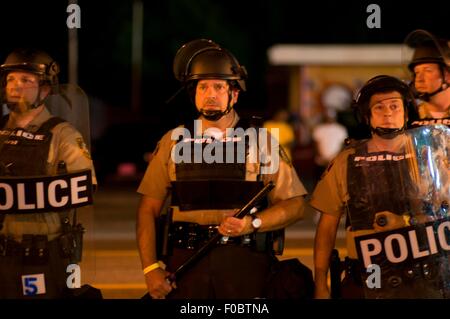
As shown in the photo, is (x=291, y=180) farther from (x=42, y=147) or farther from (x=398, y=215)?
(x=42, y=147)

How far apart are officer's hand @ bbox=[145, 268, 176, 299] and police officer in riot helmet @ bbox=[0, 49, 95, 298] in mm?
497

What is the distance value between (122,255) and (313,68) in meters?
17.4

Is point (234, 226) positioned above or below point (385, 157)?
below

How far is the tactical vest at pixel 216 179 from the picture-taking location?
5.25 m

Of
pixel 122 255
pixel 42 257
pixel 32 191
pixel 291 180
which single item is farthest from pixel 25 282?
pixel 122 255

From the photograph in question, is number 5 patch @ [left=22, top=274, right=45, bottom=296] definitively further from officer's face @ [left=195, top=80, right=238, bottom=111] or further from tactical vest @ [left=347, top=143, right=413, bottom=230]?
tactical vest @ [left=347, top=143, right=413, bottom=230]

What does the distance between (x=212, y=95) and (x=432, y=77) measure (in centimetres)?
192

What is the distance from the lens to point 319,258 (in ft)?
17.1

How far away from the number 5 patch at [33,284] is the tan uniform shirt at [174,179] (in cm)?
71

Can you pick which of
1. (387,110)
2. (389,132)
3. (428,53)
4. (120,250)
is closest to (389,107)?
(387,110)

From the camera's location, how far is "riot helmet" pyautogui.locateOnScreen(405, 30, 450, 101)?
6547 mm
